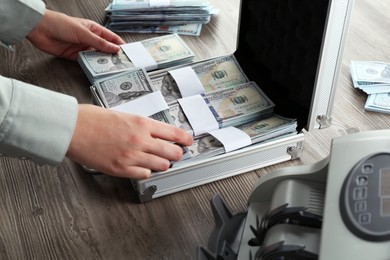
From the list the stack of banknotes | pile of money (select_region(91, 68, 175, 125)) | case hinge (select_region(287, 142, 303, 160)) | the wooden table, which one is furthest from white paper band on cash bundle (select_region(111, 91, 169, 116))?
the stack of banknotes

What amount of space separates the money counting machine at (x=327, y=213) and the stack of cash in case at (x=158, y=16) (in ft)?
1.95

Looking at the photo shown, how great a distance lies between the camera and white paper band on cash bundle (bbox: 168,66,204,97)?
3.22 ft

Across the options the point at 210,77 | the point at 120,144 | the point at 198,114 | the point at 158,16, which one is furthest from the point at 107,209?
the point at 158,16

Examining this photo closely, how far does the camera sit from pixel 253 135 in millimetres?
871

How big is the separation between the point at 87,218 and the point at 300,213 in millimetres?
343

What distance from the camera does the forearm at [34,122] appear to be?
0.64m

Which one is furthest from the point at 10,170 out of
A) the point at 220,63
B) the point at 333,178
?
the point at 333,178

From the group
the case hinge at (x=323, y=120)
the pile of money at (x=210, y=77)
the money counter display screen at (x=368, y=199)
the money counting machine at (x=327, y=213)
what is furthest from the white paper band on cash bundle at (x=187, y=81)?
the money counter display screen at (x=368, y=199)

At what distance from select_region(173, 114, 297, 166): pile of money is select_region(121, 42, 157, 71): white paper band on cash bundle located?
0.23 metres

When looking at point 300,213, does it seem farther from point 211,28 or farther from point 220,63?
point 211,28

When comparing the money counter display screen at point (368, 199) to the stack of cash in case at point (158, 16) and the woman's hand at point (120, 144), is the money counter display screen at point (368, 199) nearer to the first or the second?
the woman's hand at point (120, 144)

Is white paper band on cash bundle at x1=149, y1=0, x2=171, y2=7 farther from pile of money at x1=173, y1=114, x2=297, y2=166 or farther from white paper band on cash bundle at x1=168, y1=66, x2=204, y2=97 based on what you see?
pile of money at x1=173, y1=114, x2=297, y2=166

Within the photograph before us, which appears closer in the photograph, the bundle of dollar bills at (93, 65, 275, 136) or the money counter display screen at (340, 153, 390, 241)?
the money counter display screen at (340, 153, 390, 241)

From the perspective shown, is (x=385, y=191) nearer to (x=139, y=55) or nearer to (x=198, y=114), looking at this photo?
(x=198, y=114)
